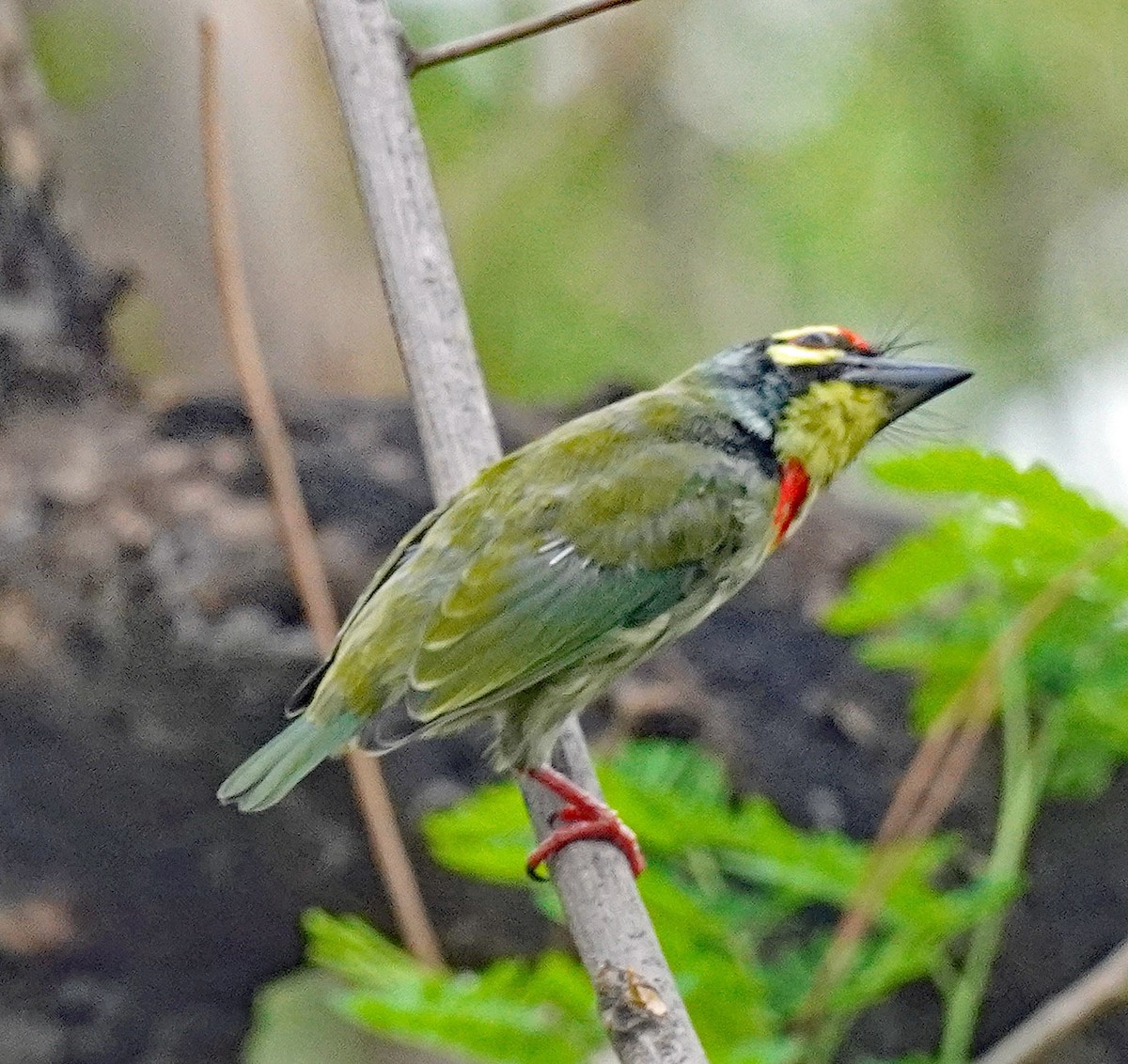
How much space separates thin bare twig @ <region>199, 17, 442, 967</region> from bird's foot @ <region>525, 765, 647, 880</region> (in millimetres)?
619

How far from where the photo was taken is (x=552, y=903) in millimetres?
2746

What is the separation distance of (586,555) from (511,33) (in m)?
0.86

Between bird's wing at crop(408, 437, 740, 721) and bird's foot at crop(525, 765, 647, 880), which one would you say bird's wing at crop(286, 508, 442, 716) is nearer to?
bird's wing at crop(408, 437, 740, 721)

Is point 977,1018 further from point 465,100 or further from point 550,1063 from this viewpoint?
point 465,100

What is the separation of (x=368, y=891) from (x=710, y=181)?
3.94m

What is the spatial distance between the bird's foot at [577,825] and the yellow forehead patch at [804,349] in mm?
809

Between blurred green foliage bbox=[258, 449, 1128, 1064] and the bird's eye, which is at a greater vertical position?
the bird's eye

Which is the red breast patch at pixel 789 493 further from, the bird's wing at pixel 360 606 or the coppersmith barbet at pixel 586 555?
the bird's wing at pixel 360 606

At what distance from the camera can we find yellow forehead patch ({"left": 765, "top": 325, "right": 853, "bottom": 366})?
2.82 meters

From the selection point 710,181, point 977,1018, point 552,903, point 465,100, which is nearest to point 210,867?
point 552,903

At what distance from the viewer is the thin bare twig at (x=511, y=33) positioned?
221cm

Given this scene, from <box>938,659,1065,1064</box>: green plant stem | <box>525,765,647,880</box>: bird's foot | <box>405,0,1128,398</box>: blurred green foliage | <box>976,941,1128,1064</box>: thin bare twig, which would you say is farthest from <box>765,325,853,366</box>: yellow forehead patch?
<box>405,0,1128,398</box>: blurred green foliage

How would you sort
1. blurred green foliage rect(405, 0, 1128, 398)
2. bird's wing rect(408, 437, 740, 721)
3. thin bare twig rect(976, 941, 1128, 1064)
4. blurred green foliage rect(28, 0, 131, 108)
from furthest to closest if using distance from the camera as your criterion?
blurred green foliage rect(405, 0, 1128, 398), blurred green foliage rect(28, 0, 131, 108), bird's wing rect(408, 437, 740, 721), thin bare twig rect(976, 941, 1128, 1064)

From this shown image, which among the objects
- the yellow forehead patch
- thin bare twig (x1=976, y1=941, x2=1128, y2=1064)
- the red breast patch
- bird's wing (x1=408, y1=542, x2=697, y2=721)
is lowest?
thin bare twig (x1=976, y1=941, x2=1128, y2=1064)
